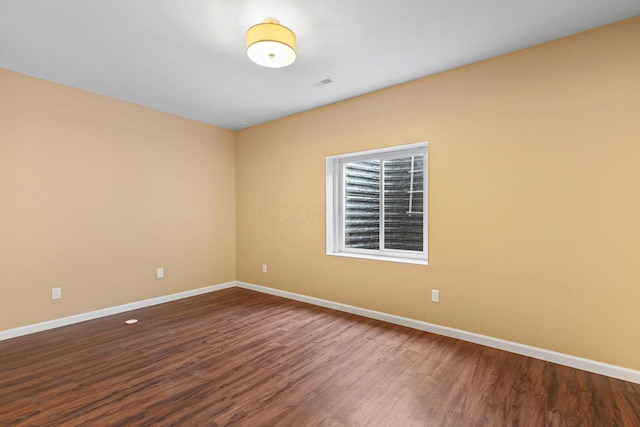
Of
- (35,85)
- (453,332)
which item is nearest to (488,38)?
(453,332)

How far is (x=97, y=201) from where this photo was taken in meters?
3.52

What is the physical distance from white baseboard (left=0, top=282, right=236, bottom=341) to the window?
7.23 feet

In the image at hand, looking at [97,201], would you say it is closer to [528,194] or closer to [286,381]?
[286,381]

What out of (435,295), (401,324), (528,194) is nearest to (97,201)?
(401,324)

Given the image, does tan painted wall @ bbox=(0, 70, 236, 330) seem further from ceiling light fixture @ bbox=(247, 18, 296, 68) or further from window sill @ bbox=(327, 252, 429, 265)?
ceiling light fixture @ bbox=(247, 18, 296, 68)

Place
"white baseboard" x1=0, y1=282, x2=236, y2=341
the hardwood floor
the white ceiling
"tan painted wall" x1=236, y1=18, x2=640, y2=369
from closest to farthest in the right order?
the hardwood floor < the white ceiling < "tan painted wall" x1=236, y1=18, x2=640, y2=369 < "white baseboard" x1=0, y1=282, x2=236, y2=341

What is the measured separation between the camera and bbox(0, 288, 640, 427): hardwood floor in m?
1.80

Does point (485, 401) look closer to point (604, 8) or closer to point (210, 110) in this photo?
point (604, 8)

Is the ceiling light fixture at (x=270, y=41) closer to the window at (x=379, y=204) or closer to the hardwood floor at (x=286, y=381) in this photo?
the window at (x=379, y=204)

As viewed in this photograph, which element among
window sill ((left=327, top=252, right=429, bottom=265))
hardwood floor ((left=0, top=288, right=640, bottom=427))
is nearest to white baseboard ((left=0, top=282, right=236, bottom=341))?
hardwood floor ((left=0, top=288, right=640, bottom=427))

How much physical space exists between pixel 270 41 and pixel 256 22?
0.25 m

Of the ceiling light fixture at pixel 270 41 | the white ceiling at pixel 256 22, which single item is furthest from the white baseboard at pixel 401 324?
the ceiling light fixture at pixel 270 41

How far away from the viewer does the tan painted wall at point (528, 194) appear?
2.20 meters

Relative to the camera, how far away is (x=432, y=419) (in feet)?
5.82
